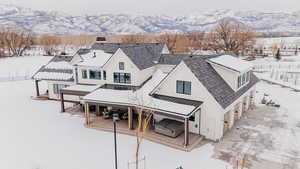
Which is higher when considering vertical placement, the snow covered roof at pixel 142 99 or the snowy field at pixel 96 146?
the snow covered roof at pixel 142 99

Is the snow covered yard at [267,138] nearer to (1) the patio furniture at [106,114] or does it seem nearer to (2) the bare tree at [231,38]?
(1) the patio furniture at [106,114]

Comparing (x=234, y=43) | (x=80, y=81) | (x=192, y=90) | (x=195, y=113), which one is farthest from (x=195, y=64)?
(x=234, y=43)

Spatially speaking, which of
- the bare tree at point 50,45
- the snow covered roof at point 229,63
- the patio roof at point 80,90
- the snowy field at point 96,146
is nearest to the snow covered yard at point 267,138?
the snowy field at point 96,146

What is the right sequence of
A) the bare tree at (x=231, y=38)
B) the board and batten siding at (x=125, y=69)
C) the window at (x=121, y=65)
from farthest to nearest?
the bare tree at (x=231, y=38)
the window at (x=121, y=65)
the board and batten siding at (x=125, y=69)

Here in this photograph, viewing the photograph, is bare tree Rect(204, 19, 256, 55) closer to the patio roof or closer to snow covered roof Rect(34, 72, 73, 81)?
snow covered roof Rect(34, 72, 73, 81)

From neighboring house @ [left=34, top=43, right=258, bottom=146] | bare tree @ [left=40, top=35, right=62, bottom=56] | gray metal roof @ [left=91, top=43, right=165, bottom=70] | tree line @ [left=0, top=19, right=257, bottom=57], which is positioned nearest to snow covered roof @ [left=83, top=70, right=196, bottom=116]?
neighboring house @ [left=34, top=43, right=258, bottom=146]

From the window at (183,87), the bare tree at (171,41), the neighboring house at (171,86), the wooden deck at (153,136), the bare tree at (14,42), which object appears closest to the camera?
the wooden deck at (153,136)
